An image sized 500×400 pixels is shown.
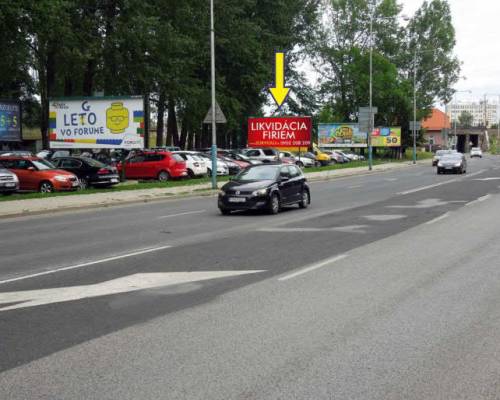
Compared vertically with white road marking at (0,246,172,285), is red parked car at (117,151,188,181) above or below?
above

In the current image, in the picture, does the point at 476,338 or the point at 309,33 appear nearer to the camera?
the point at 476,338

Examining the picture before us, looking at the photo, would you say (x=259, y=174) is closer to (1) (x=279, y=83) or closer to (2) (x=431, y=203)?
(2) (x=431, y=203)

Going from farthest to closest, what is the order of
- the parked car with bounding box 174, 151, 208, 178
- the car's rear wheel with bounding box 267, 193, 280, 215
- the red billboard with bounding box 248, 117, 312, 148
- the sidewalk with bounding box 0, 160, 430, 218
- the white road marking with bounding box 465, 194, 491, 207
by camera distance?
the red billboard with bounding box 248, 117, 312, 148
the parked car with bounding box 174, 151, 208, 178
the white road marking with bounding box 465, 194, 491, 207
the sidewalk with bounding box 0, 160, 430, 218
the car's rear wheel with bounding box 267, 193, 280, 215

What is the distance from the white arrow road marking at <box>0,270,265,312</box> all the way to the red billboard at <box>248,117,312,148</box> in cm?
3514

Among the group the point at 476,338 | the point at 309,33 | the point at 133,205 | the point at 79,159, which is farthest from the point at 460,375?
the point at 309,33

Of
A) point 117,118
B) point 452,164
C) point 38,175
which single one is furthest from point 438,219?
point 452,164

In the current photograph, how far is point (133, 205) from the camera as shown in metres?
24.6

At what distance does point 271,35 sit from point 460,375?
Answer: 185 feet

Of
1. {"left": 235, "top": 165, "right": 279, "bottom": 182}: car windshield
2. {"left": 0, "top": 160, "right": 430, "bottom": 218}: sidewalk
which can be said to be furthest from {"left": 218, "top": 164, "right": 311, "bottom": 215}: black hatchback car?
{"left": 0, "top": 160, "right": 430, "bottom": 218}: sidewalk

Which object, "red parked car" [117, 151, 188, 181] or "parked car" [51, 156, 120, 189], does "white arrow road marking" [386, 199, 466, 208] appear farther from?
"red parked car" [117, 151, 188, 181]

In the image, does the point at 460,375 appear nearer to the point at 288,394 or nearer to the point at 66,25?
the point at 288,394

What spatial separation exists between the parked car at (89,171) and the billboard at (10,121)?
12975mm

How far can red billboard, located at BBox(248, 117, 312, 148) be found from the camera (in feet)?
147

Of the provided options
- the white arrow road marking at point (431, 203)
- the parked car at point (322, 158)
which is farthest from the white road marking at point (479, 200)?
the parked car at point (322, 158)
